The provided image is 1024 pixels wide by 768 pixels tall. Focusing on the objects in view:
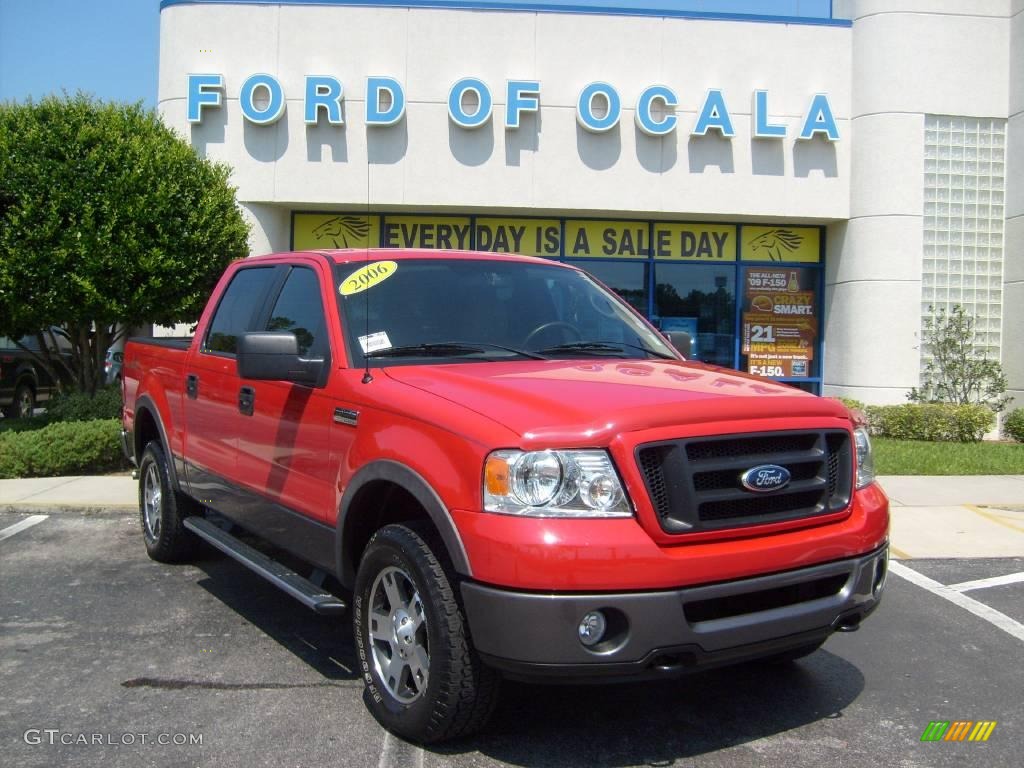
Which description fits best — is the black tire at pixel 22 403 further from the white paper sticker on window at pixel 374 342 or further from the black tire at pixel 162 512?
the white paper sticker on window at pixel 374 342

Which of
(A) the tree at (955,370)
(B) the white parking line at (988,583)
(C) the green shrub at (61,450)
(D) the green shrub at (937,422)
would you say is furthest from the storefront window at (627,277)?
(B) the white parking line at (988,583)

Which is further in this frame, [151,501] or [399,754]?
[151,501]

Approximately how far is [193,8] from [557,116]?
5.79m

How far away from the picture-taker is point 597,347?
451cm

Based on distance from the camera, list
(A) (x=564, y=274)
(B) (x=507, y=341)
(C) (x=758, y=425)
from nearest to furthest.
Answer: (C) (x=758, y=425) → (B) (x=507, y=341) → (A) (x=564, y=274)

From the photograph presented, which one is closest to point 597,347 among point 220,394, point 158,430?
point 220,394

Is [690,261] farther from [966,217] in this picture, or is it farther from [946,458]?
[946,458]

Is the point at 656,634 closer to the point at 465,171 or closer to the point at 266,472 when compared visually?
the point at 266,472

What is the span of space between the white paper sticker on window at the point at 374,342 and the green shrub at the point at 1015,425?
1270cm

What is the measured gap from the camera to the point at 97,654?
462 cm

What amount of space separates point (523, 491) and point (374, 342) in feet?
4.44

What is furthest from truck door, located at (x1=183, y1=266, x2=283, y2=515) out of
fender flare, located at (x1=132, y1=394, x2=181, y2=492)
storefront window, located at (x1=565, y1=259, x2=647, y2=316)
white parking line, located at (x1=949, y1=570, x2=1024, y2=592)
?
storefront window, located at (x1=565, y1=259, x2=647, y2=316)

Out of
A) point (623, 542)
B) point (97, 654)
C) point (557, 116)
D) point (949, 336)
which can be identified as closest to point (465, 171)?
point (557, 116)

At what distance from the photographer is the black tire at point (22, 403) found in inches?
615
